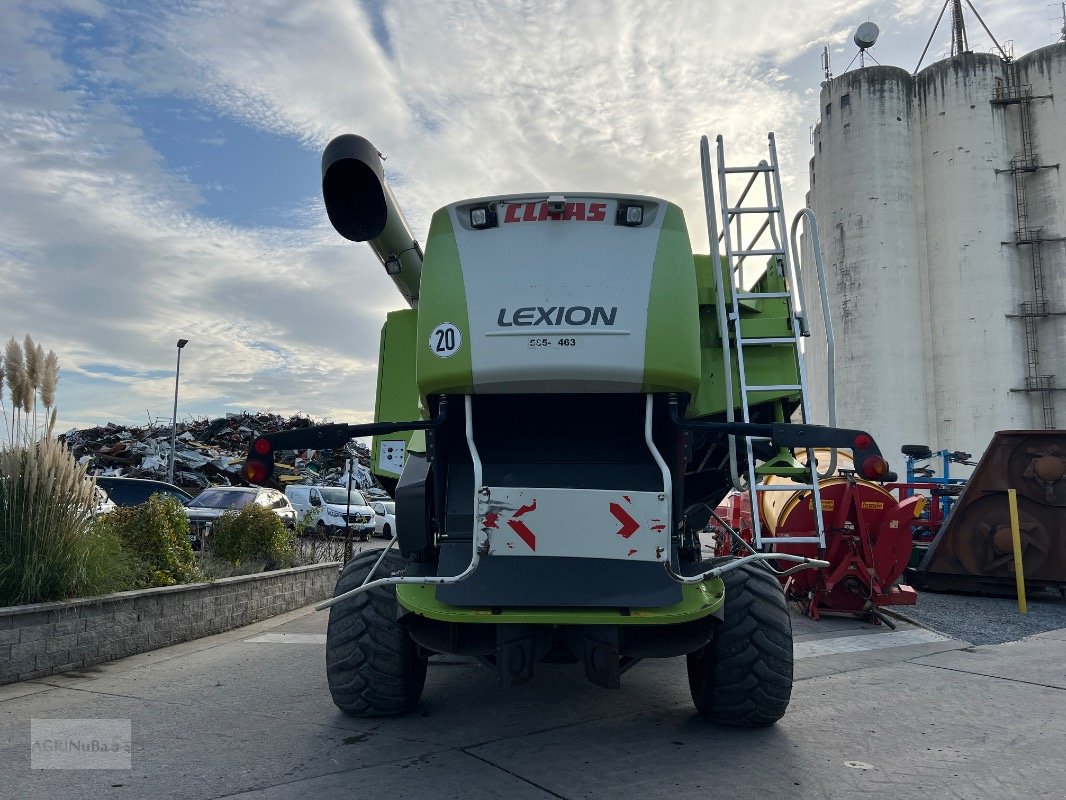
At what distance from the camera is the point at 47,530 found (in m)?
6.12

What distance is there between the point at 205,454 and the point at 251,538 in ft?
77.0

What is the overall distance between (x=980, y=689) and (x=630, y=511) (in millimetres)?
3796

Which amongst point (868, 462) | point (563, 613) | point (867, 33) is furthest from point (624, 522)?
point (867, 33)

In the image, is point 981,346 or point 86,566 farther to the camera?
point 981,346

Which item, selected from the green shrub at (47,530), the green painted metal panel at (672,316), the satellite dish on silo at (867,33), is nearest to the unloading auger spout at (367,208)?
the green painted metal panel at (672,316)

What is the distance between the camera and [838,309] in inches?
1276

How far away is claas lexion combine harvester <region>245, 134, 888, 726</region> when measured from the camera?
12.6ft

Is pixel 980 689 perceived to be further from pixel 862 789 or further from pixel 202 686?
pixel 202 686

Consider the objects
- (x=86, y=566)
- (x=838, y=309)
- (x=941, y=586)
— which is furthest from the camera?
(x=838, y=309)

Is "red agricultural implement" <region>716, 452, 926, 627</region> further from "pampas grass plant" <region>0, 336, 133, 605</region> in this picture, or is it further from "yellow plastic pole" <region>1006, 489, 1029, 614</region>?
"pampas grass plant" <region>0, 336, 133, 605</region>

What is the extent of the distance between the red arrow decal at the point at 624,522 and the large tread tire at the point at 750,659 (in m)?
1.14

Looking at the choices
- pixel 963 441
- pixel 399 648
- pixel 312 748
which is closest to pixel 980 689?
pixel 399 648

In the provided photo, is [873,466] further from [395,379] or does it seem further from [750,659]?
[395,379]

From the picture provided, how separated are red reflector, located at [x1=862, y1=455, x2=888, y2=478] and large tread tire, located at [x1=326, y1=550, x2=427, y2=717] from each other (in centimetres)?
254
